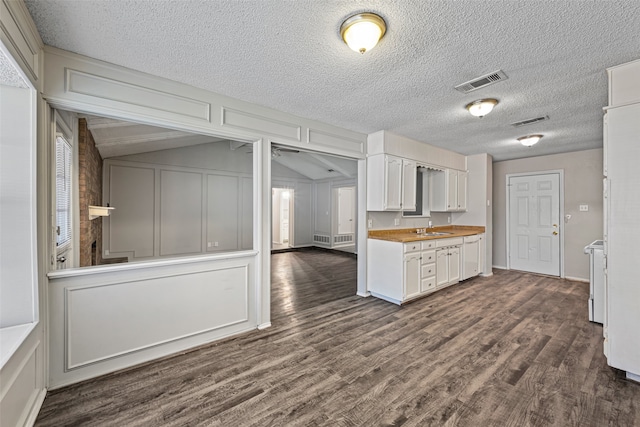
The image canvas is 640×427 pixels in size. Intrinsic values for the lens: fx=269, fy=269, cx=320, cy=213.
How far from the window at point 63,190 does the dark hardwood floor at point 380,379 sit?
136 centimetres

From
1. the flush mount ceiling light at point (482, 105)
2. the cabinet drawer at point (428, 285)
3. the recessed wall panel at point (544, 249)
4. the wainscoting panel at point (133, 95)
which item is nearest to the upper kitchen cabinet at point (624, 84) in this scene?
the flush mount ceiling light at point (482, 105)

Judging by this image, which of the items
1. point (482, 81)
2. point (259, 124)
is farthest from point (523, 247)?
point (259, 124)

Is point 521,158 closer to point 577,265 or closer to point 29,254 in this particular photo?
point 577,265

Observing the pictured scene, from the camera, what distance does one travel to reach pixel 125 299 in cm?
228

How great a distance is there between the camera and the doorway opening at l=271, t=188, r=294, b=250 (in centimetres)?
941

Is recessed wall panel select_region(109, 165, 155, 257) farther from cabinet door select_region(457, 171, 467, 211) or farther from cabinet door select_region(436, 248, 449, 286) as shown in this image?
cabinet door select_region(457, 171, 467, 211)

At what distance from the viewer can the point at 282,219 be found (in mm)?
9898

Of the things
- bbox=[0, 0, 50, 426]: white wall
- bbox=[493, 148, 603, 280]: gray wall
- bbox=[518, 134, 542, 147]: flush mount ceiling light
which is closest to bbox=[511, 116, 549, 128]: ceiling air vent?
bbox=[518, 134, 542, 147]: flush mount ceiling light

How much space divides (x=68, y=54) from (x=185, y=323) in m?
2.38

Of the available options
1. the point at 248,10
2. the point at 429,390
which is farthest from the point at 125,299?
the point at 429,390

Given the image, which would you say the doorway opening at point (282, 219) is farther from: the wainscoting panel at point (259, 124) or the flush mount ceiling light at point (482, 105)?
the flush mount ceiling light at point (482, 105)

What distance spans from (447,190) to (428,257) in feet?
5.61

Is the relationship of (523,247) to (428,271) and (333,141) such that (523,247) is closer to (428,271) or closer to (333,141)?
(428,271)

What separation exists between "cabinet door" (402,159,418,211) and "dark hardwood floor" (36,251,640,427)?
171 cm
